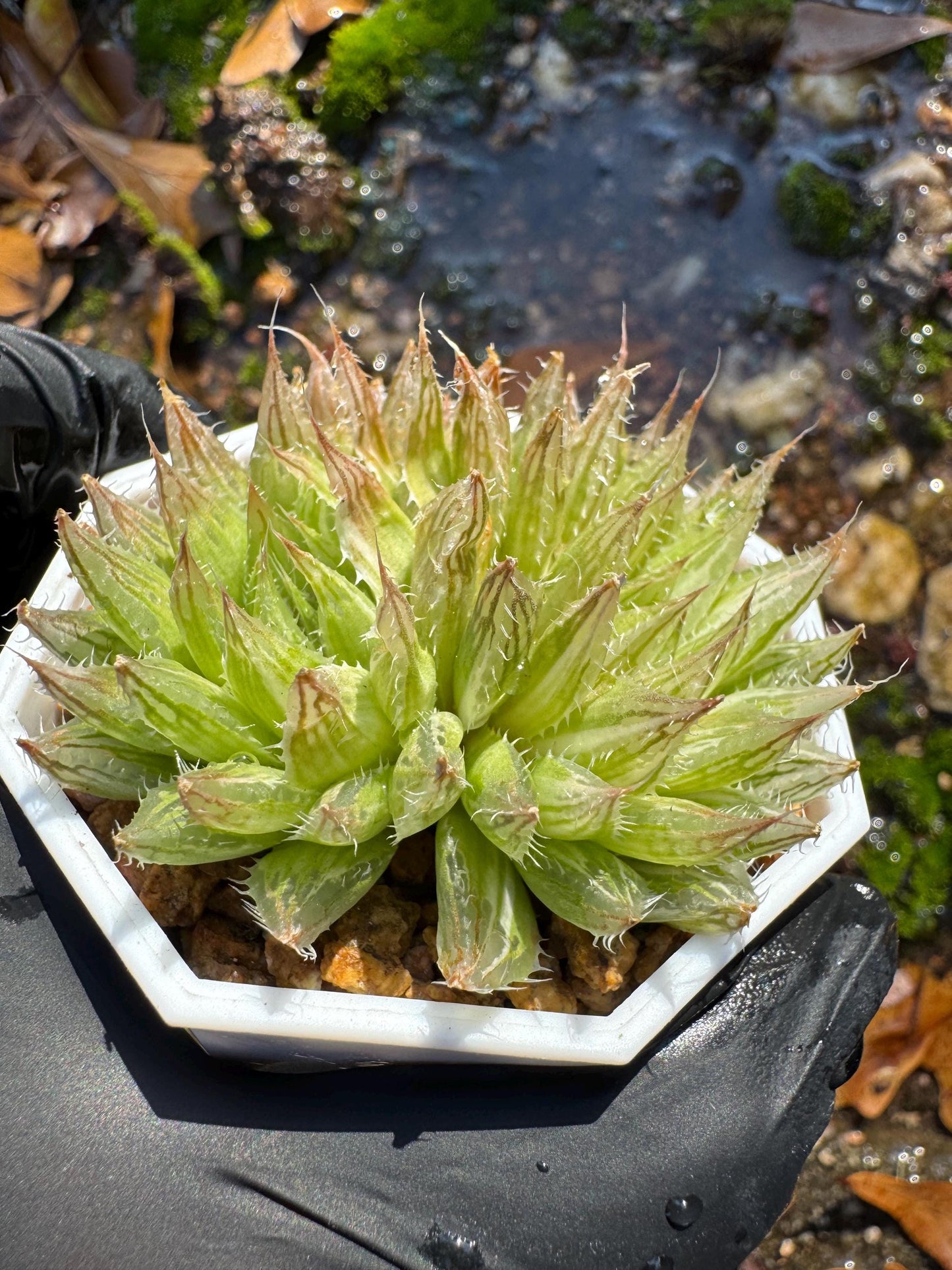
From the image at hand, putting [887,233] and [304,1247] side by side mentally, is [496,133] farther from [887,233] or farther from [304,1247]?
[304,1247]

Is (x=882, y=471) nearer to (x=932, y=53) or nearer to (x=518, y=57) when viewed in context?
(x=932, y=53)

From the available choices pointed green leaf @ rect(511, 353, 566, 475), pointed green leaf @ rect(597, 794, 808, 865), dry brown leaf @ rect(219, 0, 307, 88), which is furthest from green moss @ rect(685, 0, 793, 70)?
pointed green leaf @ rect(597, 794, 808, 865)

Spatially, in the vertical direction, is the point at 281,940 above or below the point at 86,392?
below

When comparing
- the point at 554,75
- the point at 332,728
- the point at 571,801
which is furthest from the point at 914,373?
the point at 332,728

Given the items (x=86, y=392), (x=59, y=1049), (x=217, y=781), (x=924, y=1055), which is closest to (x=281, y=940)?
(x=217, y=781)

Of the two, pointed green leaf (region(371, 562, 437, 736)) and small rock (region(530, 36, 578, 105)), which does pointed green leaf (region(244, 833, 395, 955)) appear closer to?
pointed green leaf (region(371, 562, 437, 736))
